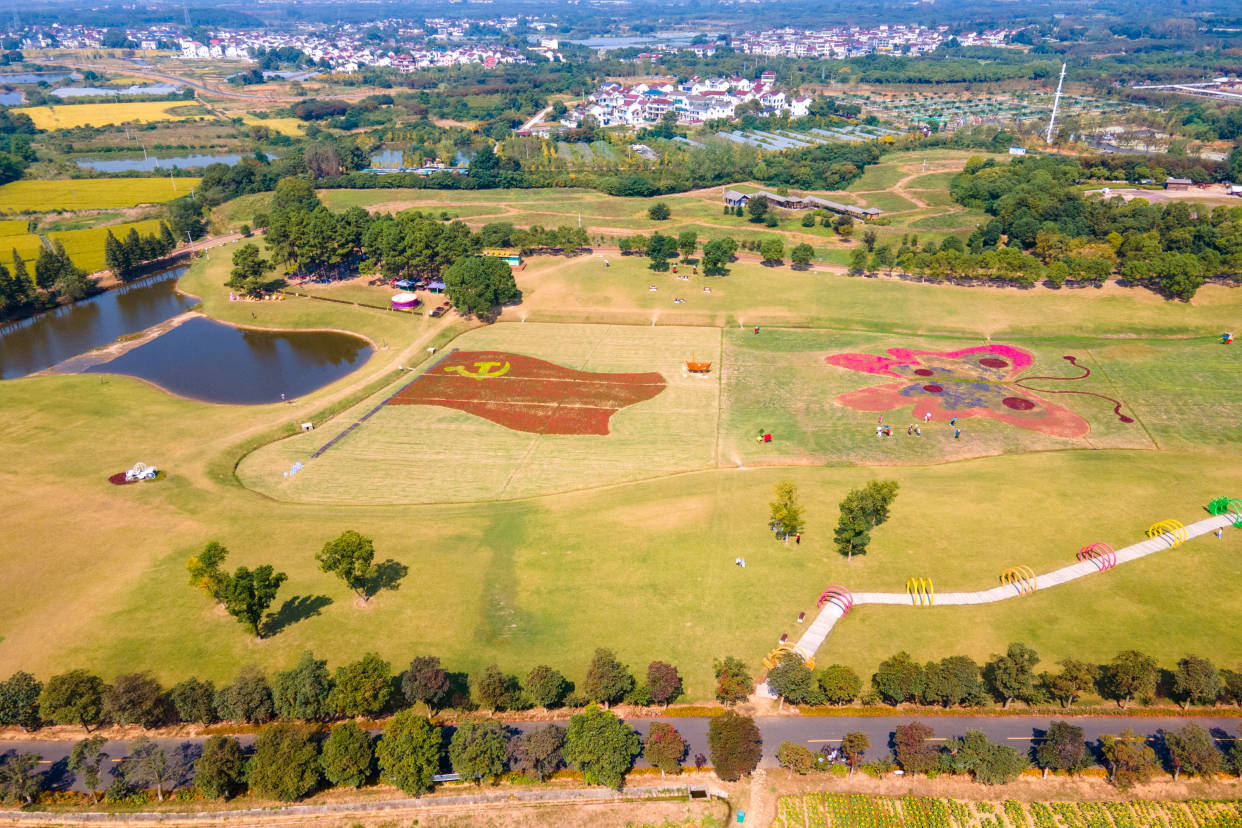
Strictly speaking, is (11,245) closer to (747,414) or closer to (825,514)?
(747,414)

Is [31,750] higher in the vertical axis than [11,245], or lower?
lower

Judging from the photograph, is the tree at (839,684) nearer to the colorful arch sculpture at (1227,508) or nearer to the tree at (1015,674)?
the tree at (1015,674)

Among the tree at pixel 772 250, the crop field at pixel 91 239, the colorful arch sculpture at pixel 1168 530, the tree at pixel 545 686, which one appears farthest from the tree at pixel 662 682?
the crop field at pixel 91 239

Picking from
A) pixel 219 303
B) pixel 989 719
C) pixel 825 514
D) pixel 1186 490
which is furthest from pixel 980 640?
pixel 219 303

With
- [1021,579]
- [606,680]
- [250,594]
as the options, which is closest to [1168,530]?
[1021,579]

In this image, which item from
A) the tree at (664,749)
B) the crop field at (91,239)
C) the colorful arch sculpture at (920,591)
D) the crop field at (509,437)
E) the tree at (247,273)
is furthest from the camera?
the crop field at (91,239)
